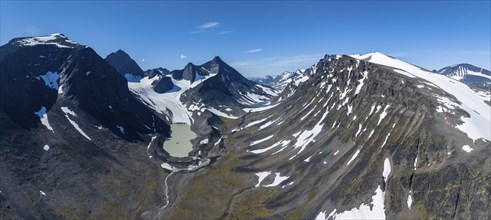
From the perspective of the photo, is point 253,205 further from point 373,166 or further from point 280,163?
point 373,166

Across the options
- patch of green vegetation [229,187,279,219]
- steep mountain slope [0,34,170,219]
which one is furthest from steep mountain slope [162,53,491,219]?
steep mountain slope [0,34,170,219]

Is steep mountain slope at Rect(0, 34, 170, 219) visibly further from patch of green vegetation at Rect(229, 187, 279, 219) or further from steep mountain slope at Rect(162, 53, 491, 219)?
patch of green vegetation at Rect(229, 187, 279, 219)

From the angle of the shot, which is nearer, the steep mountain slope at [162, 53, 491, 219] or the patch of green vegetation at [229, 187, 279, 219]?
the steep mountain slope at [162, 53, 491, 219]

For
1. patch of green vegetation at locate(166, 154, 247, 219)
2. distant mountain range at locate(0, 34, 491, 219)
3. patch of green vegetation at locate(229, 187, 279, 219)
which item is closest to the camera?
distant mountain range at locate(0, 34, 491, 219)

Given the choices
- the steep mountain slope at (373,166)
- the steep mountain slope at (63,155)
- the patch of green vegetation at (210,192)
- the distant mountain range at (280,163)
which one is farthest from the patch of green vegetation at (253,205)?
the steep mountain slope at (63,155)

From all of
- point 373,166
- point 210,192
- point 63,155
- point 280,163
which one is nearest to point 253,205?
point 210,192

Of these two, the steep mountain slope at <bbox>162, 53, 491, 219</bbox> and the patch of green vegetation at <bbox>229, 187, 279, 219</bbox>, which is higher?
the steep mountain slope at <bbox>162, 53, 491, 219</bbox>
